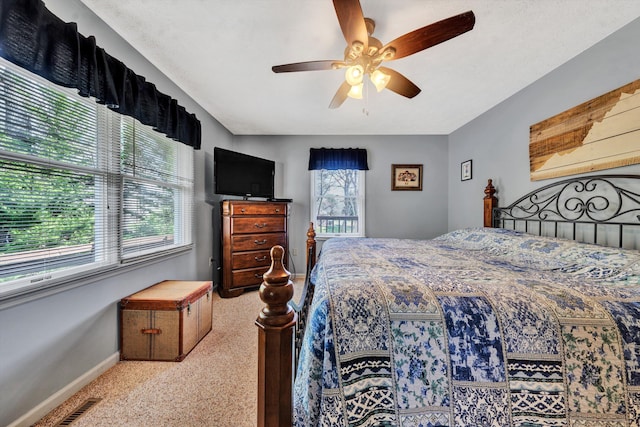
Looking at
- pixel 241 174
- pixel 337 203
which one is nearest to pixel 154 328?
pixel 241 174

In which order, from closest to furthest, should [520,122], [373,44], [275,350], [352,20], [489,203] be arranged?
[275,350], [352,20], [373,44], [520,122], [489,203]

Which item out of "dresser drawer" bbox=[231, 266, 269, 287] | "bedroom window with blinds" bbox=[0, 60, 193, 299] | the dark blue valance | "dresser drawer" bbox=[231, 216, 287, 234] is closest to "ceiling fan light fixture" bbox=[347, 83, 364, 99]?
the dark blue valance

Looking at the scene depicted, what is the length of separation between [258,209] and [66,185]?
189cm

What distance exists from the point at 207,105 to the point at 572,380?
3520mm

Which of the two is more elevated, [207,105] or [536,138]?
[207,105]

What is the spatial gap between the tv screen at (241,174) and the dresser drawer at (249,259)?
81 cm

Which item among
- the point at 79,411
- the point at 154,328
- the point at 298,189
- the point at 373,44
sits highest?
the point at 373,44

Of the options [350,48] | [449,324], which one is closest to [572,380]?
[449,324]

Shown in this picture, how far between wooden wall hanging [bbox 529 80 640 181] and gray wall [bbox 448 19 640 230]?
0.07 m

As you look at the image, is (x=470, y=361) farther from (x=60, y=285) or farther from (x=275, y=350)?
(x=60, y=285)

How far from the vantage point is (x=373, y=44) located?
1489 millimetres

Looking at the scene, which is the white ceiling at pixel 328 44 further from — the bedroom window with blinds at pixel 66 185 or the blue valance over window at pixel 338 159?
the blue valance over window at pixel 338 159

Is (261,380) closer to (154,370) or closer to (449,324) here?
(449,324)

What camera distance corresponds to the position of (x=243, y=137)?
383 cm
